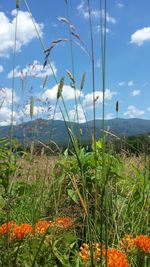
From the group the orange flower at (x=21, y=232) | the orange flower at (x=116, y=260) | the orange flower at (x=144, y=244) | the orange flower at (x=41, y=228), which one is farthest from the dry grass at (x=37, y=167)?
the orange flower at (x=116, y=260)

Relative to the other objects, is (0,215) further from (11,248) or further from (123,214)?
(11,248)

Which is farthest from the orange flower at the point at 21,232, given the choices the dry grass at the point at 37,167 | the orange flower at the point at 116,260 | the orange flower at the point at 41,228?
the dry grass at the point at 37,167

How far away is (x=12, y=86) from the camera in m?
1.86

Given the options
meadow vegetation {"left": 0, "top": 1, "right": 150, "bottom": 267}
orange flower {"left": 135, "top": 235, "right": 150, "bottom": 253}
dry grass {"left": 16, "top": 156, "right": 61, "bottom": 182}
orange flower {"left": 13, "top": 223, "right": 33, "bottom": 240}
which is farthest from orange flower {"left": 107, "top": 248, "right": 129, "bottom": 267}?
dry grass {"left": 16, "top": 156, "right": 61, "bottom": 182}

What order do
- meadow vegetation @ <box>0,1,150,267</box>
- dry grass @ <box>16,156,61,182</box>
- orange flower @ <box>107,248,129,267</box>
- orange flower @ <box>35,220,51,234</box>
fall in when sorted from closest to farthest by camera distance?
1. meadow vegetation @ <box>0,1,150,267</box>
2. orange flower @ <box>107,248,129,267</box>
3. orange flower @ <box>35,220,51,234</box>
4. dry grass @ <box>16,156,61,182</box>

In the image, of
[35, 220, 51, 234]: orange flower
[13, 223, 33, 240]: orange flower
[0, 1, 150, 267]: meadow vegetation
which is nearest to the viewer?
[0, 1, 150, 267]: meadow vegetation

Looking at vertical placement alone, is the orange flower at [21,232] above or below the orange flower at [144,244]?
above

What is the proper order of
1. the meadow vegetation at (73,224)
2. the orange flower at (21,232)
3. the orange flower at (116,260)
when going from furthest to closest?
the orange flower at (21,232), the orange flower at (116,260), the meadow vegetation at (73,224)

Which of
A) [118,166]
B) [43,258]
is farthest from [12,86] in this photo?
[118,166]

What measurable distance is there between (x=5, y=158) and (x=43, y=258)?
59.5 inches

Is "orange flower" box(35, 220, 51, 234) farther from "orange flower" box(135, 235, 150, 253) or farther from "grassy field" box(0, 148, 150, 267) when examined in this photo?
"orange flower" box(135, 235, 150, 253)

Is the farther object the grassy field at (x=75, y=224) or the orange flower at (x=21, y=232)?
the orange flower at (x=21, y=232)

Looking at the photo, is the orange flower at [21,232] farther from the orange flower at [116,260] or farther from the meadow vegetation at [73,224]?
the orange flower at [116,260]

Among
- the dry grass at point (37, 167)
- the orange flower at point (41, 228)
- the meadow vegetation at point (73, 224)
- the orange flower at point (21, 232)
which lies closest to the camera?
the meadow vegetation at point (73, 224)
